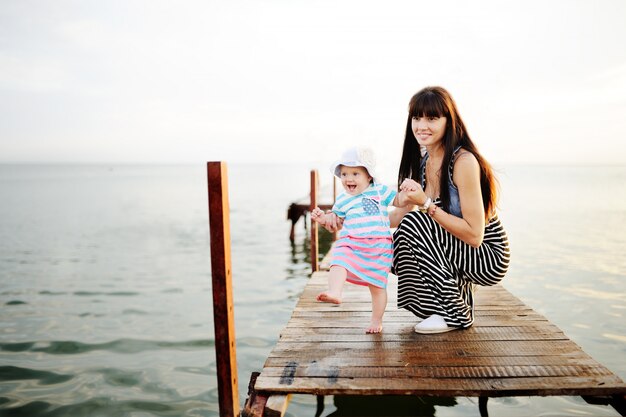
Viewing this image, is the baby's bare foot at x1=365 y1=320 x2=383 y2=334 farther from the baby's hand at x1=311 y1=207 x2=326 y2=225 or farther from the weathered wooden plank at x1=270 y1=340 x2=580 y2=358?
the baby's hand at x1=311 y1=207 x2=326 y2=225

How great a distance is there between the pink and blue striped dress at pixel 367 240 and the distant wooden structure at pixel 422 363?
0.48m

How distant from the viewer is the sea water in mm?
5223

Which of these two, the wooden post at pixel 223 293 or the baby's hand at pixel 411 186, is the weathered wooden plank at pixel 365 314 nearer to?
the wooden post at pixel 223 293

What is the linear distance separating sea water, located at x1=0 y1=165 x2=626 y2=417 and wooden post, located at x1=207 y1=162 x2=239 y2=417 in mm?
2090

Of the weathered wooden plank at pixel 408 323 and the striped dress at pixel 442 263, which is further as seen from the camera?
the weathered wooden plank at pixel 408 323

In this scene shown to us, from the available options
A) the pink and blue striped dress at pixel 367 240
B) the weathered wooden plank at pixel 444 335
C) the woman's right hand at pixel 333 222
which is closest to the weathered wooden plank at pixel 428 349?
the weathered wooden plank at pixel 444 335

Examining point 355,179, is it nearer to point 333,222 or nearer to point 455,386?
point 333,222

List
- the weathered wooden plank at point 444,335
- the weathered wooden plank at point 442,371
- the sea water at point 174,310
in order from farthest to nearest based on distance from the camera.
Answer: the sea water at point 174,310 < the weathered wooden plank at point 444,335 < the weathered wooden plank at point 442,371

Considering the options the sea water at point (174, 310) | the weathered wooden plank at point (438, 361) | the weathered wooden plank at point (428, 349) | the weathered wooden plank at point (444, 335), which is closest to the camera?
the weathered wooden plank at point (438, 361)

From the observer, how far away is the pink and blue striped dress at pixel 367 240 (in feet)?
11.4

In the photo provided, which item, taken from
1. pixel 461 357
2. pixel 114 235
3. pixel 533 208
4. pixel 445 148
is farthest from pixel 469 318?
pixel 533 208

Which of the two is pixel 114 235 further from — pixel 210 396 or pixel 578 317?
pixel 578 317

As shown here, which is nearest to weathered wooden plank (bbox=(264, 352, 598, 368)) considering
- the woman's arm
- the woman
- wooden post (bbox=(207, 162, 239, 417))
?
wooden post (bbox=(207, 162, 239, 417))

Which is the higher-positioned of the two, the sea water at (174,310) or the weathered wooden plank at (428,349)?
the weathered wooden plank at (428,349)
